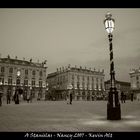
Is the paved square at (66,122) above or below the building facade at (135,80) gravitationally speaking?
below

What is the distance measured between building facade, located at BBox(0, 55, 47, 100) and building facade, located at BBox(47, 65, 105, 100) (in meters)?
12.9

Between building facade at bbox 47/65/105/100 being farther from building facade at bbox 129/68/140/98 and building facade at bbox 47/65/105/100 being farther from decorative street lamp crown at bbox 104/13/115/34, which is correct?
decorative street lamp crown at bbox 104/13/115/34

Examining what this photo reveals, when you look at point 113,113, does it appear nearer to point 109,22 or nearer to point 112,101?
point 112,101

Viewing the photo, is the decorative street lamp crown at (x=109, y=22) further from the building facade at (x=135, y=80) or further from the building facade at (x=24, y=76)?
the building facade at (x=135, y=80)

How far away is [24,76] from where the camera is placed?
66.9 metres

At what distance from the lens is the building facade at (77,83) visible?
266ft

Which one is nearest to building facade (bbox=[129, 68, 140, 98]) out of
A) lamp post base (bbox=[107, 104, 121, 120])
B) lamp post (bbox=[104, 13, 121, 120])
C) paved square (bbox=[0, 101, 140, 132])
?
paved square (bbox=[0, 101, 140, 132])

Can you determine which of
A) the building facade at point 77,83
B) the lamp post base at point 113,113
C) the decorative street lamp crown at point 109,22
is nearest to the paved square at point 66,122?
the lamp post base at point 113,113

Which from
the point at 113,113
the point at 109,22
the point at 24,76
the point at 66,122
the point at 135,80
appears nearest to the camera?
the point at 66,122

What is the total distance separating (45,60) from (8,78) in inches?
563

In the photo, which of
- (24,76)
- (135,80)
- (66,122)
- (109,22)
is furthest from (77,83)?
(66,122)

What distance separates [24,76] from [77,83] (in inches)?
912

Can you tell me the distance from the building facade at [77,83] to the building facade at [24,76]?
506 inches
